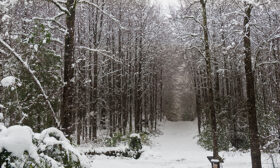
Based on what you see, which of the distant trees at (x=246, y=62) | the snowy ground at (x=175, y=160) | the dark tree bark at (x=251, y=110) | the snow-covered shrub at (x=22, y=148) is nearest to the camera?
the snow-covered shrub at (x=22, y=148)

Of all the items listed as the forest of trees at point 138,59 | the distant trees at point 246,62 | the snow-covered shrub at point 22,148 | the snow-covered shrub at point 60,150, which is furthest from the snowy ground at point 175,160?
the snow-covered shrub at point 22,148

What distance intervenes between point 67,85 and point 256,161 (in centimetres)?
747

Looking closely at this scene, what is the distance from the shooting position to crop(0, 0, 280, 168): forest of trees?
7.65m

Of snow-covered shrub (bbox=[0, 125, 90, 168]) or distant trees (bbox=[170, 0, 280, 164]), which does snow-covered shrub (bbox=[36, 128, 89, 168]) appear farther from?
distant trees (bbox=[170, 0, 280, 164])

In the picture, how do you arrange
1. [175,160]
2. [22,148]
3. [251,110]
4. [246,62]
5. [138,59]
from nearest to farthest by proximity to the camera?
[22,148] < [251,110] < [246,62] < [175,160] < [138,59]

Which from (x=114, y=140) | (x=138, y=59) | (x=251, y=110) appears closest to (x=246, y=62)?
(x=251, y=110)

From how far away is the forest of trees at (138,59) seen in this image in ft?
25.1

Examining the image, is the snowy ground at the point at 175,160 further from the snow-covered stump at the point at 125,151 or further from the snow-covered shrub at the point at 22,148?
the snow-covered shrub at the point at 22,148

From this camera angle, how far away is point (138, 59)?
23688mm

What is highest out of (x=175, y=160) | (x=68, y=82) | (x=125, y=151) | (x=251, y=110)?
(x=68, y=82)

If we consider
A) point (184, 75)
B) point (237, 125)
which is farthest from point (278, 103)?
point (184, 75)

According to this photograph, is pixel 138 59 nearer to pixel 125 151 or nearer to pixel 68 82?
pixel 125 151

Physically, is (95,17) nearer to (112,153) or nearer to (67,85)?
(112,153)

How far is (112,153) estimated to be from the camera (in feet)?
45.9
